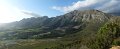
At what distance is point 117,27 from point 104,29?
26.2ft

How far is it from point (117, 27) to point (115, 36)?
562 cm

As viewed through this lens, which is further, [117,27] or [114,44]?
[117,27]

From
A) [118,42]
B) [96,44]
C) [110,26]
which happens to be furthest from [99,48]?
[110,26]

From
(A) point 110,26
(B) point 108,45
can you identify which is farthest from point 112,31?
(B) point 108,45

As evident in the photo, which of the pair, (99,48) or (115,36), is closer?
(99,48)

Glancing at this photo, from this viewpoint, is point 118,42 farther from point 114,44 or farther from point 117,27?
point 117,27

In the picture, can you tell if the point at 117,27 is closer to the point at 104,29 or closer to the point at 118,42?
the point at 104,29

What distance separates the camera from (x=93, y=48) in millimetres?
122188

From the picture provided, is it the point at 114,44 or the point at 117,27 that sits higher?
the point at 117,27

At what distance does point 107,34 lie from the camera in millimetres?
125875

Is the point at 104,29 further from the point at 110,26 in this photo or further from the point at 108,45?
the point at 108,45

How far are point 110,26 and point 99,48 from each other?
19.6 metres

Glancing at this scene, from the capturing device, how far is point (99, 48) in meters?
118

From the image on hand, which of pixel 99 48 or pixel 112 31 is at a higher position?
pixel 112 31
